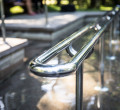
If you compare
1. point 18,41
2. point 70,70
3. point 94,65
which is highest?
point 70,70

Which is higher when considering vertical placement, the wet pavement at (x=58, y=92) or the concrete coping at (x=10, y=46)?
the concrete coping at (x=10, y=46)

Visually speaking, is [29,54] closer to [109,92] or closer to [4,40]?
[4,40]

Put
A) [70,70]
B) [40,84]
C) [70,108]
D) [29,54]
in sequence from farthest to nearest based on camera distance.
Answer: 1. [29,54]
2. [40,84]
3. [70,108]
4. [70,70]

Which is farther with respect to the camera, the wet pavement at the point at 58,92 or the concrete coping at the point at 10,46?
the concrete coping at the point at 10,46

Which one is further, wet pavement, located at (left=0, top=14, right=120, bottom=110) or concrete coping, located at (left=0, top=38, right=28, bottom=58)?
concrete coping, located at (left=0, top=38, right=28, bottom=58)

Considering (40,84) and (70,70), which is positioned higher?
(70,70)

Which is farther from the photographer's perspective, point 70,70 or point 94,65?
point 94,65

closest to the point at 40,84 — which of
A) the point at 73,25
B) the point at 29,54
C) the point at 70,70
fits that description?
the point at 29,54

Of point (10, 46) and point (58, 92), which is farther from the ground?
point (10, 46)

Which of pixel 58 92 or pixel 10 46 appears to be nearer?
pixel 58 92

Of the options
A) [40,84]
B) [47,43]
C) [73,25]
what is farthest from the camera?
[73,25]

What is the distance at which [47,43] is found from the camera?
4273 mm

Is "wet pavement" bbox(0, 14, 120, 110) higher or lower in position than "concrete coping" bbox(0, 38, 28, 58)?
lower

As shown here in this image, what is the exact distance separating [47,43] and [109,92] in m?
2.23
